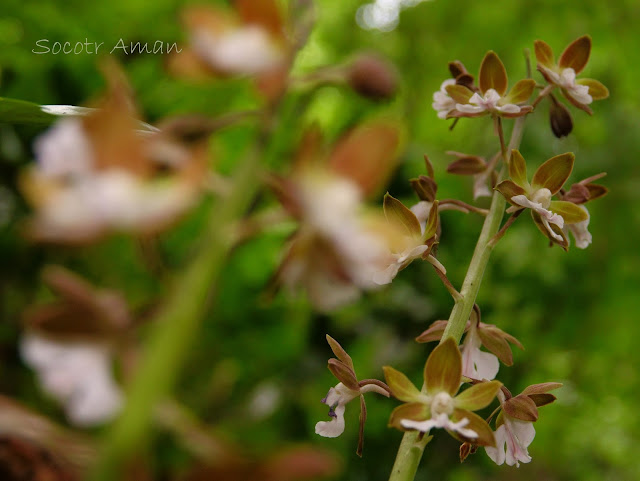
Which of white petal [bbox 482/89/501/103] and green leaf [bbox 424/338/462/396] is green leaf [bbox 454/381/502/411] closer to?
green leaf [bbox 424/338/462/396]

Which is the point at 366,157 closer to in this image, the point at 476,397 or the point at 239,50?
the point at 239,50

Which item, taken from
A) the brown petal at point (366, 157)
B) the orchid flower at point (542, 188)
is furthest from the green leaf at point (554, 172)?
the brown petal at point (366, 157)

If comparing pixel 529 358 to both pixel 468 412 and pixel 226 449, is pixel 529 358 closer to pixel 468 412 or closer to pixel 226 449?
pixel 468 412

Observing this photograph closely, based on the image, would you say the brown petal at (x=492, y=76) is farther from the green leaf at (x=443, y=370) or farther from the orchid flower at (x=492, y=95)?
the green leaf at (x=443, y=370)

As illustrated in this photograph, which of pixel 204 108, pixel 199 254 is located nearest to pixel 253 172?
pixel 199 254

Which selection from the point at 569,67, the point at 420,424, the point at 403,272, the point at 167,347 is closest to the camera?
the point at 167,347

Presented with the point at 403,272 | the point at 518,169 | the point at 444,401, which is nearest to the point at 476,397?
the point at 444,401
